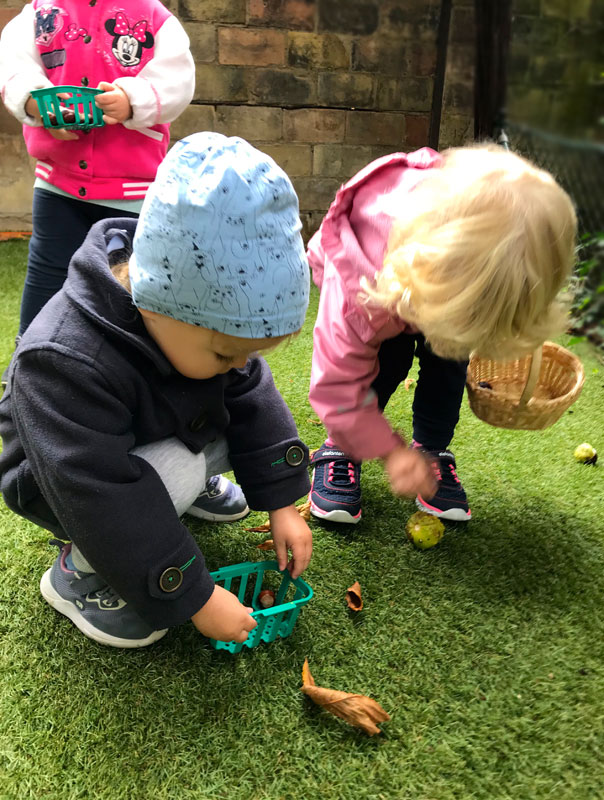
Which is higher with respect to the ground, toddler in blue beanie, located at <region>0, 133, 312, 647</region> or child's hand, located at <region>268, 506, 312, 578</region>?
toddler in blue beanie, located at <region>0, 133, 312, 647</region>

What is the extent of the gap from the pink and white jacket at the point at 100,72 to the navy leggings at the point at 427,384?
83 centimetres

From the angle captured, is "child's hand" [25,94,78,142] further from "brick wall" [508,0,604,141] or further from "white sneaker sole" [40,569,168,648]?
"brick wall" [508,0,604,141]

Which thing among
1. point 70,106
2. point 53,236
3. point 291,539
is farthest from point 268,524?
point 70,106

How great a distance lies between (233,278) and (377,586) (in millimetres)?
730

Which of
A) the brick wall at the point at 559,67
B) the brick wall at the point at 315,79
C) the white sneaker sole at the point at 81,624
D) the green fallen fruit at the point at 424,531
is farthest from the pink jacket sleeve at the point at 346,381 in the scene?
the brick wall at the point at 315,79

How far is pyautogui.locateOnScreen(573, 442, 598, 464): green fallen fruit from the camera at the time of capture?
1646 mm

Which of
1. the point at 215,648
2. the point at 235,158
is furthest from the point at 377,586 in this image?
the point at 235,158

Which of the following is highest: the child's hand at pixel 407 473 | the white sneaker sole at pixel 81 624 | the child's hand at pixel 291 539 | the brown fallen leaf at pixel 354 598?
the child's hand at pixel 407 473

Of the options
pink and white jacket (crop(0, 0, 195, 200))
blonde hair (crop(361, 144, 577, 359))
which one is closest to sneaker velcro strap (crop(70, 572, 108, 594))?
blonde hair (crop(361, 144, 577, 359))

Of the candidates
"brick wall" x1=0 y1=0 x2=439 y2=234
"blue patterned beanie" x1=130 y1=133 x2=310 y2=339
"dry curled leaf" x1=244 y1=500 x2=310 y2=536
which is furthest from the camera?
"brick wall" x1=0 y1=0 x2=439 y2=234

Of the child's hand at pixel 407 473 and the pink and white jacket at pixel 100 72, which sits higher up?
the pink and white jacket at pixel 100 72

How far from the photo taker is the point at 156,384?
93cm

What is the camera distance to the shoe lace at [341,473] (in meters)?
1.43

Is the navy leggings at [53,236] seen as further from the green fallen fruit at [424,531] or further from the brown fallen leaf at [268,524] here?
the green fallen fruit at [424,531]
